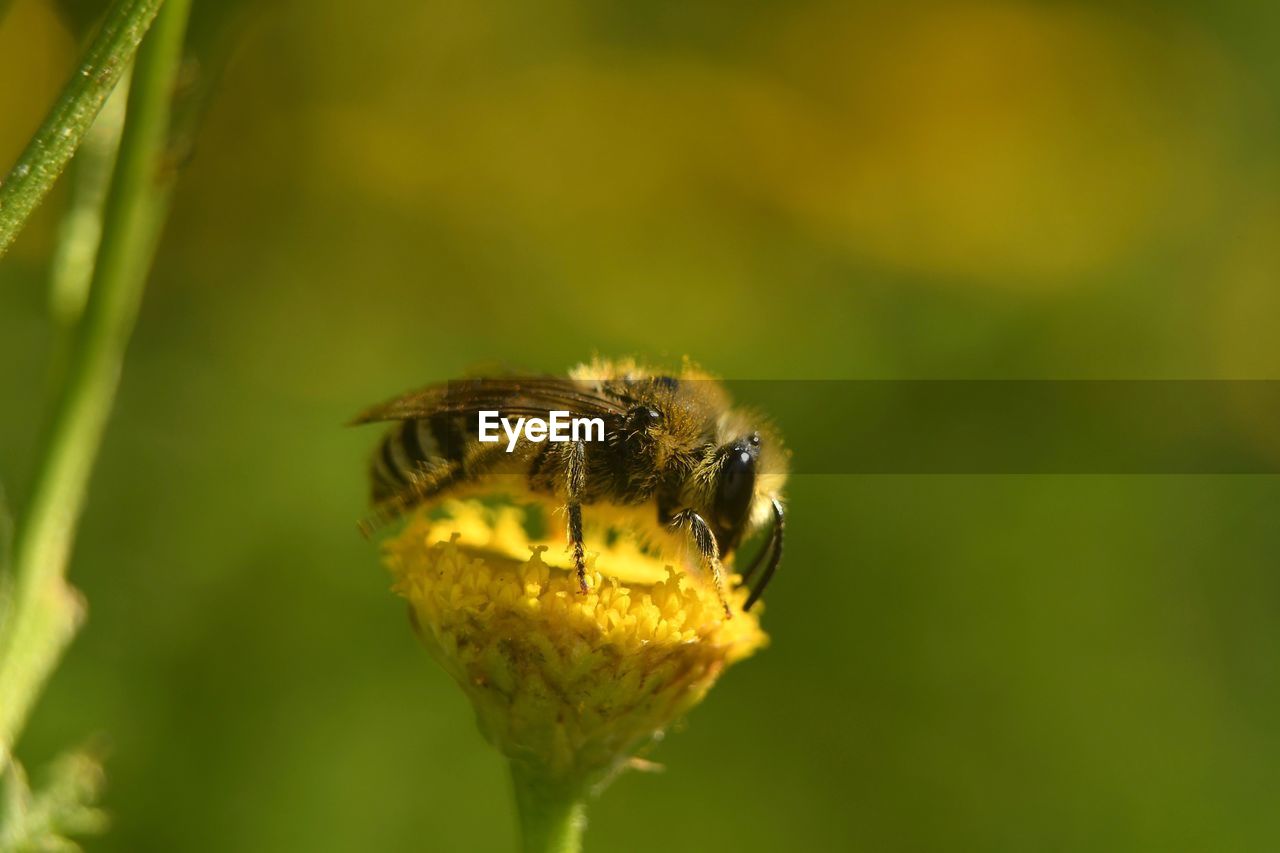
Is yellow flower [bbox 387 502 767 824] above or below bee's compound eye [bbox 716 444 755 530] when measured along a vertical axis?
below

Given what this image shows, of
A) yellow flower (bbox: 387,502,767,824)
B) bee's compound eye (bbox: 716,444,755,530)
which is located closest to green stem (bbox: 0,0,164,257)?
yellow flower (bbox: 387,502,767,824)

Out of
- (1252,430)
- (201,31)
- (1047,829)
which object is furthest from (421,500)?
(1252,430)

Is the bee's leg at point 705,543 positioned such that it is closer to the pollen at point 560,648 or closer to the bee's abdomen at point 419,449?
the pollen at point 560,648

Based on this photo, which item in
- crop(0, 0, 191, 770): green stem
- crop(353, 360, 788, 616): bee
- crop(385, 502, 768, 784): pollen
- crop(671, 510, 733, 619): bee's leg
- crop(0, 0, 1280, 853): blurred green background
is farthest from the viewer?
crop(0, 0, 1280, 853): blurred green background

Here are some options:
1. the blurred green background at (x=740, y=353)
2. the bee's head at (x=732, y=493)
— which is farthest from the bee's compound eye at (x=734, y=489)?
the blurred green background at (x=740, y=353)

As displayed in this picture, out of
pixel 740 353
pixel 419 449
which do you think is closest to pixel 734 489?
pixel 419 449

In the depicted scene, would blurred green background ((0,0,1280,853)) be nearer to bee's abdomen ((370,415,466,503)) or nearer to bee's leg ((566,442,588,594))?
bee's abdomen ((370,415,466,503))

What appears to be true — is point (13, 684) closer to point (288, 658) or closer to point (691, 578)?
point (691, 578)
